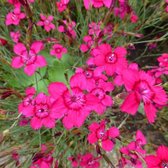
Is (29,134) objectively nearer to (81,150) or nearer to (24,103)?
(81,150)

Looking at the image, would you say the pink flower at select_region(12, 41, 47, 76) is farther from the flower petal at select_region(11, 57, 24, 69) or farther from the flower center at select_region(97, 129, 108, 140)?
the flower center at select_region(97, 129, 108, 140)

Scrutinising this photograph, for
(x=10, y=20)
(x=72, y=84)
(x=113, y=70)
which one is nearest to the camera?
(x=72, y=84)

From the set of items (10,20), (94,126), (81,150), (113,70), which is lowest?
(81,150)

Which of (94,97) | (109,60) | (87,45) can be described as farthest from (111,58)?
(87,45)

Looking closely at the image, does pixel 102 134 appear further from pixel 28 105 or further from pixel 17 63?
pixel 17 63

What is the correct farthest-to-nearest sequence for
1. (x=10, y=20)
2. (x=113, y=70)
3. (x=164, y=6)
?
(x=164, y=6), (x=10, y=20), (x=113, y=70)

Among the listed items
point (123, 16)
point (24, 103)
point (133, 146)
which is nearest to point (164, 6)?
point (123, 16)

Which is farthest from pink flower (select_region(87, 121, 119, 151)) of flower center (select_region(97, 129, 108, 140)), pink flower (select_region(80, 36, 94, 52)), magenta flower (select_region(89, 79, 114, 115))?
pink flower (select_region(80, 36, 94, 52))
